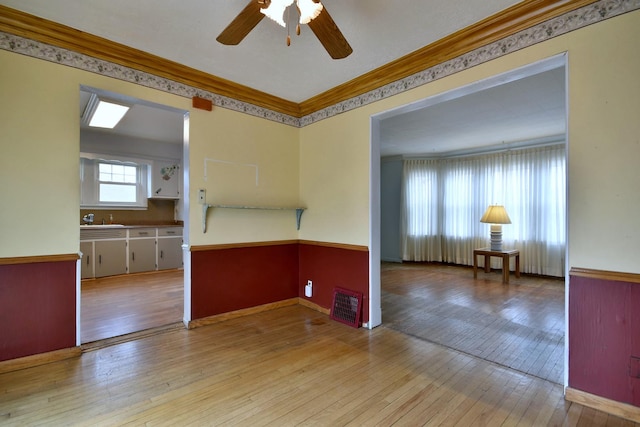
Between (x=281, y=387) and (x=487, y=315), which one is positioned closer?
(x=281, y=387)

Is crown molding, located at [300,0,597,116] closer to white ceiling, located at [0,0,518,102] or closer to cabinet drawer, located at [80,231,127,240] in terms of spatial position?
white ceiling, located at [0,0,518,102]

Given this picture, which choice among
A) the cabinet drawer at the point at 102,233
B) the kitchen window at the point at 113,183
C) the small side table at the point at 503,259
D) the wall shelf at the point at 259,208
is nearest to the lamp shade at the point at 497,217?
the small side table at the point at 503,259

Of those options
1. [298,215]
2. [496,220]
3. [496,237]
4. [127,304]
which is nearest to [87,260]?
[127,304]

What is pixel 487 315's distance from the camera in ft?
11.4

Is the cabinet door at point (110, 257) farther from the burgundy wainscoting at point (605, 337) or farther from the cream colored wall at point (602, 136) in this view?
the burgundy wainscoting at point (605, 337)

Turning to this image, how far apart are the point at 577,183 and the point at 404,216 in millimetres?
5437

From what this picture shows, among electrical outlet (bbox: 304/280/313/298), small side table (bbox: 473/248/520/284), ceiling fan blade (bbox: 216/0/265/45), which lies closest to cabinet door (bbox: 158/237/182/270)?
electrical outlet (bbox: 304/280/313/298)

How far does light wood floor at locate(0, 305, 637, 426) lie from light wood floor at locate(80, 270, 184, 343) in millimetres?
443

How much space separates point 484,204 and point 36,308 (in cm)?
700

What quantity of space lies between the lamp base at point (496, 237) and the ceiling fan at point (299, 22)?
15.8 feet

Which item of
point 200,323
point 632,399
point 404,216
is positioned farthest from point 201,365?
point 404,216

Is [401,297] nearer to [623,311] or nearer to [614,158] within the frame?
[623,311]

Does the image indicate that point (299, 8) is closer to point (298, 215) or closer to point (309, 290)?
point (298, 215)

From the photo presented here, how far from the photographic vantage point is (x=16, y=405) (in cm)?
182
